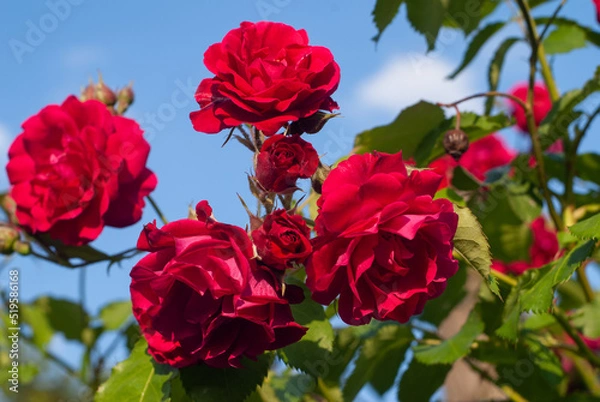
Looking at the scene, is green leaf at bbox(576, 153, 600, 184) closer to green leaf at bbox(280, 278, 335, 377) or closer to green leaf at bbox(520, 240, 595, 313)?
green leaf at bbox(520, 240, 595, 313)

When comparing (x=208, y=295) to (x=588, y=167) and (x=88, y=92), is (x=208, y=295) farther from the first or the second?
(x=588, y=167)

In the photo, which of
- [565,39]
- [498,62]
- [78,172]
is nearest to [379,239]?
[78,172]

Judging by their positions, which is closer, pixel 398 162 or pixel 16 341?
pixel 398 162

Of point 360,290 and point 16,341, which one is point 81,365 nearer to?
point 16,341

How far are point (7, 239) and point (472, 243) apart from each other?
3.60 ft

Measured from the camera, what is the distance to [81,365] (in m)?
2.36

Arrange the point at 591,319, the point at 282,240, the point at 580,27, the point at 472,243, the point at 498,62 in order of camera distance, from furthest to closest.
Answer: the point at 580,27, the point at 498,62, the point at 591,319, the point at 472,243, the point at 282,240

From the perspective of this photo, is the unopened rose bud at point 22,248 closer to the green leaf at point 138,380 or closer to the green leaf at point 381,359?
the green leaf at point 138,380

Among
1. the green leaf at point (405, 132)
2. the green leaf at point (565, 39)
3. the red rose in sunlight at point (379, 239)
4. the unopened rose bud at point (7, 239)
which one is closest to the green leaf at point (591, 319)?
the green leaf at point (405, 132)

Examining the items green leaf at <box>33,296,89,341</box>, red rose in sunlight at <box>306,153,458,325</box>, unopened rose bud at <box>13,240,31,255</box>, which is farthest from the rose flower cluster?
green leaf at <box>33,296,89,341</box>

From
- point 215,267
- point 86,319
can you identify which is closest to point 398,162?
point 215,267

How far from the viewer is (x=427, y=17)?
1.62 m

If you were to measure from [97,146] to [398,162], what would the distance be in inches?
30.5

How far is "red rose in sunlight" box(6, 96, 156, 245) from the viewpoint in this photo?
152 centimetres
